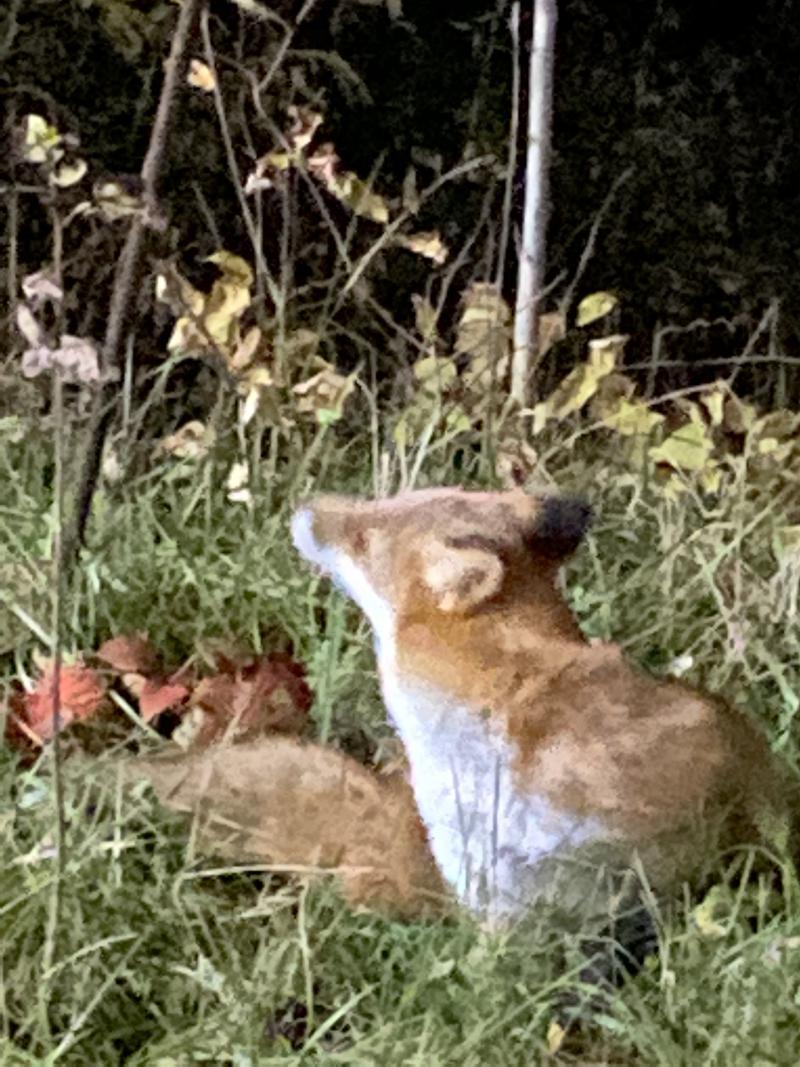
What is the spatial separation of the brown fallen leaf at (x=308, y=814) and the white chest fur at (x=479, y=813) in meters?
0.09

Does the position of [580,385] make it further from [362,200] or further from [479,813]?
[479,813]

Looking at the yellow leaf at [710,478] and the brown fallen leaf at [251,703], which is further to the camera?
the yellow leaf at [710,478]

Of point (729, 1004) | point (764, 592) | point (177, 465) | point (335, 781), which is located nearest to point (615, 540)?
point (764, 592)

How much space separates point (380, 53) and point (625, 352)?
2.52ft

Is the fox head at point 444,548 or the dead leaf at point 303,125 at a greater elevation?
the dead leaf at point 303,125

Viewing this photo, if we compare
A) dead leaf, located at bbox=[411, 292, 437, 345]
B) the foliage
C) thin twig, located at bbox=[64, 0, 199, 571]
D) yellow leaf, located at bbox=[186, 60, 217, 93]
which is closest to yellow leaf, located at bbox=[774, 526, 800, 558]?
the foliage

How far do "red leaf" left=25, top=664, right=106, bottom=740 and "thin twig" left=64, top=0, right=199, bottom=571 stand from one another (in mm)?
142

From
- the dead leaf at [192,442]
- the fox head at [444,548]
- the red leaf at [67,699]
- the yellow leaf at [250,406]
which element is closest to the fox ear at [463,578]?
the fox head at [444,548]

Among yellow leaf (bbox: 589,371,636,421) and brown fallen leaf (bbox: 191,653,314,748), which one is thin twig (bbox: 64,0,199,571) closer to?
brown fallen leaf (bbox: 191,653,314,748)

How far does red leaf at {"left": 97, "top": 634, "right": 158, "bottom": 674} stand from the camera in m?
2.06

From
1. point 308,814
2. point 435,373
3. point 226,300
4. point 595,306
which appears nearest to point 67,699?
point 308,814

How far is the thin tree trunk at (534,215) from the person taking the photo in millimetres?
2562

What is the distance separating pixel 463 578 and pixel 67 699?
24.4 inches

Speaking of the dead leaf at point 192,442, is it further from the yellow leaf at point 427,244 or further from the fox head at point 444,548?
the fox head at point 444,548
